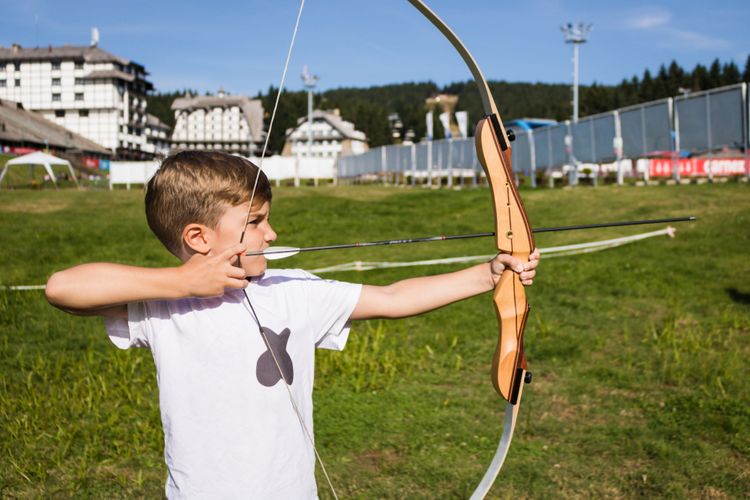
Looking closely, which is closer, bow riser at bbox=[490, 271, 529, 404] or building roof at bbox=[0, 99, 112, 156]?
bow riser at bbox=[490, 271, 529, 404]

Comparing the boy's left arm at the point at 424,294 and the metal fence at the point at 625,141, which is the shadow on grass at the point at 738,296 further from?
the metal fence at the point at 625,141

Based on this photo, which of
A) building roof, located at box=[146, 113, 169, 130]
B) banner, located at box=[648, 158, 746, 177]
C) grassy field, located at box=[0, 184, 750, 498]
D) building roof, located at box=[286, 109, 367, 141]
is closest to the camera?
grassy field, located at box=[0, 184, 750, 498]

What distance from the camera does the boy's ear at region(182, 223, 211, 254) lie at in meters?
2.03

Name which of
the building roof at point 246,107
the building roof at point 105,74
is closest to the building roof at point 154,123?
the building roof at point 246,107

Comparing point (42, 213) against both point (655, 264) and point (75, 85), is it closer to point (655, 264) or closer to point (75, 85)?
point (655, 264)

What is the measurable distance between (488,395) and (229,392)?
10.5 feet

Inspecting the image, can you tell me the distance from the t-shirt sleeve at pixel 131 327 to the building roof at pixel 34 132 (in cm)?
6463

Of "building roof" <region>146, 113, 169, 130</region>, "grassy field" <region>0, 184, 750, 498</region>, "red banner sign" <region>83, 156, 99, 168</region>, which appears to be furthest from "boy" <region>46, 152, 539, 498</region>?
"building roof" <region>146, 113, 169, 130</region>

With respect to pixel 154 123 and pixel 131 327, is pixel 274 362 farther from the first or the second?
pixel 154 123

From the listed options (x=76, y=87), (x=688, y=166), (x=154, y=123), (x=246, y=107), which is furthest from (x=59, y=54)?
(x=688, y=166)

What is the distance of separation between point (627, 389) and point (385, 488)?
84.7 inches

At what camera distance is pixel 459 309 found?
7105mm

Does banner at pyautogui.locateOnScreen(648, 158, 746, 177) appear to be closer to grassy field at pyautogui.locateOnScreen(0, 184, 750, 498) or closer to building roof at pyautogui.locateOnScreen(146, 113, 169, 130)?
grassy field at pyautogui.locateOnScreen(0, 184, 750, 498)

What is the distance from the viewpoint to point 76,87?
73.5 meters
